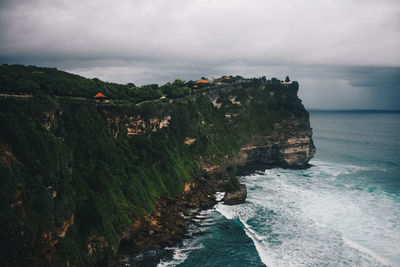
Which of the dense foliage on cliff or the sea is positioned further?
the sea

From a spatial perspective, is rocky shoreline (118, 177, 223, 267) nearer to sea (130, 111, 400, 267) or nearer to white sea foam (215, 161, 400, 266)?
sea (130, 111, 400, 267)

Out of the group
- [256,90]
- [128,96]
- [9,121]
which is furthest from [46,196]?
[256,90]

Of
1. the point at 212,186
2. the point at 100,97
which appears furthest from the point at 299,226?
the point at 100,97

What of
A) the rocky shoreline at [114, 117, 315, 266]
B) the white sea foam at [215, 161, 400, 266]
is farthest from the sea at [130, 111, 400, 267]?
the rocky shoreline at [114, 117, 315, 266]

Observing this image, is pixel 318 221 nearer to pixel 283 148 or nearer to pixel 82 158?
pixel 283 148

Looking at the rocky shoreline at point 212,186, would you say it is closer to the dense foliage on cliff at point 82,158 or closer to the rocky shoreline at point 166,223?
the rocky shoreline at point 166,223

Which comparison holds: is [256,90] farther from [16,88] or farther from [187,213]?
[16,88]
